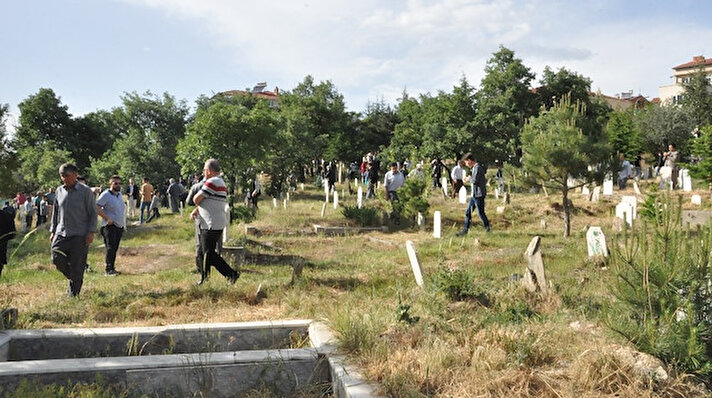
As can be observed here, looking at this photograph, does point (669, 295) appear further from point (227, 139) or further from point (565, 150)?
point (227, 139)

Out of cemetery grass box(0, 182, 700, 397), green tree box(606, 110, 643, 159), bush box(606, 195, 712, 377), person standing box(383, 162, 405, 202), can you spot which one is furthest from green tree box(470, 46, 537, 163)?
bush box(606, 195, 712, 377)

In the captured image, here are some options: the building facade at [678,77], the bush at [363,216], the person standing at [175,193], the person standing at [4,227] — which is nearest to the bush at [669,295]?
the person standing at [4,227]

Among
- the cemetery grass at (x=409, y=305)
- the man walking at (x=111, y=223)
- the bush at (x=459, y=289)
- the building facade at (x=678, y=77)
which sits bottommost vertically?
the cemetery grass at (x=409, y=305)

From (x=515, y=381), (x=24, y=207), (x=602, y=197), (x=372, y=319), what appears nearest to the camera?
(x=515, y=381)

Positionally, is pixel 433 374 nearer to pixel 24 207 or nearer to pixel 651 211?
pixel 651 211

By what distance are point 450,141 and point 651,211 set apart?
63.8ft

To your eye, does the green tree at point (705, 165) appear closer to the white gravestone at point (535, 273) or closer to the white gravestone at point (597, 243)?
the white gravestone at point (597, 243)

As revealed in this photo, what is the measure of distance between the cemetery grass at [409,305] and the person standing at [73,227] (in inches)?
14.3

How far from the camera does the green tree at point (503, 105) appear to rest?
3056 cm

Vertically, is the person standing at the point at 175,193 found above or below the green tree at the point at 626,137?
below

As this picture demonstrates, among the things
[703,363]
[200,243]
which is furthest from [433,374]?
[200,243]

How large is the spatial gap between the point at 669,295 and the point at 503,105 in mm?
30978

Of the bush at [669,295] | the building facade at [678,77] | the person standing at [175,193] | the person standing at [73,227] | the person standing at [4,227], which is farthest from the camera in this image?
the building facade at [678,77]

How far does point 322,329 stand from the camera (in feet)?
15.3
